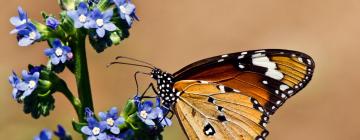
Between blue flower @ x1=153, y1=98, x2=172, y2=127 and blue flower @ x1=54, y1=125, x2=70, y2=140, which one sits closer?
blue flower @ x1=54, y1=125, x2=70, y2=140

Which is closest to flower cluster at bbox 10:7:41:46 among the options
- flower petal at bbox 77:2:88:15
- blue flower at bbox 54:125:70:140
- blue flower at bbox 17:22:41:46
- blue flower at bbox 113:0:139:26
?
blue flower at bbox 17:22:41:46

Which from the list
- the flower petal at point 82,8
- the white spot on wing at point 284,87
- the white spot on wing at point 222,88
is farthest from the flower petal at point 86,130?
the white spot on wing at point 284,87

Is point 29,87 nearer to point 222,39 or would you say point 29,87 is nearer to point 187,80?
point 187,80

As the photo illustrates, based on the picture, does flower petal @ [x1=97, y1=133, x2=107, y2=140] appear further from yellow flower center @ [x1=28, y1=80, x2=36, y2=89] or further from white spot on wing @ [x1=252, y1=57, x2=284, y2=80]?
white spot on wing @ [x1=252, y1=57, x2=284, y2=80]

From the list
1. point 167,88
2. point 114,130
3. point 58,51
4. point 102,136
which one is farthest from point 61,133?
point 167,88

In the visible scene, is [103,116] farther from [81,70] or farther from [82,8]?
[82,8]

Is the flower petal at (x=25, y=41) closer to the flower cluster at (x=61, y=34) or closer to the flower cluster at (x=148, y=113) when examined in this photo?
the flower cluster at (x=61, y=34)
